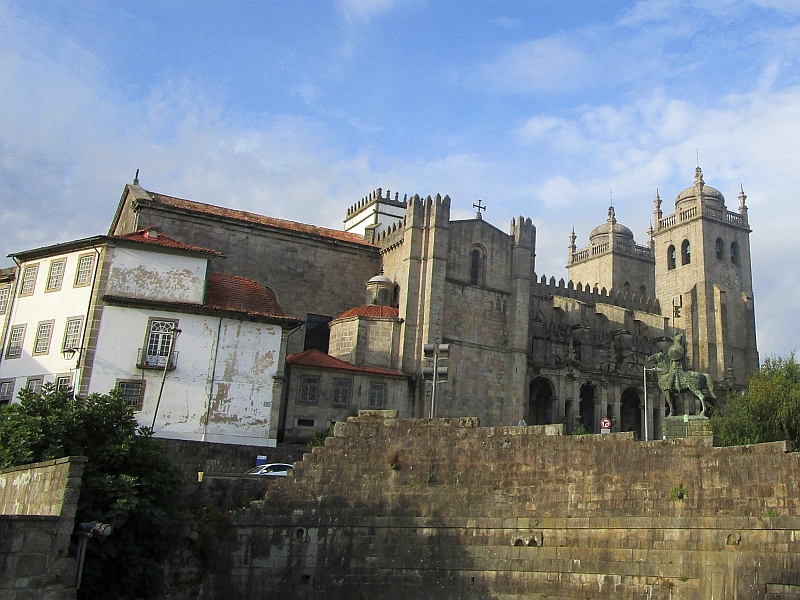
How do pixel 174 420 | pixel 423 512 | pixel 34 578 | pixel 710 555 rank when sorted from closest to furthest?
1. pixel 34 578
2. pixel 710 555
3. pixel 423 512
4. pixel 174 420

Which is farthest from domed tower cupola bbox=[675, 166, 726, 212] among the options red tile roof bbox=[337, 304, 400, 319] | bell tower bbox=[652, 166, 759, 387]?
red tile roof bbox=[337, 304, 400, 319]

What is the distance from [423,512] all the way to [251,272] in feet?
86.5

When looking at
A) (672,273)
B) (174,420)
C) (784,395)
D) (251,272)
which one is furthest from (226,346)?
(672,273)

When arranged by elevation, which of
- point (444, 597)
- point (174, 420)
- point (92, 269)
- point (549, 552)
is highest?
point (92, 269)

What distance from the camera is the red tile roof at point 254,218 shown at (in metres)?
46.0

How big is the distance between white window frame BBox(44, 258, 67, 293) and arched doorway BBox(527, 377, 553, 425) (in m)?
28.8

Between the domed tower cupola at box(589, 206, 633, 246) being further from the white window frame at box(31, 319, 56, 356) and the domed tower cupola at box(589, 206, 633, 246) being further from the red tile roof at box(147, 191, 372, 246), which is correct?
the white window frame at box(31, 319, 56, 356)

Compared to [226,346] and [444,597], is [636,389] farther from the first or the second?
[444,597]

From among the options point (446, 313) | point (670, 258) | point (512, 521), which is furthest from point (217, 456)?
point (670, 258)

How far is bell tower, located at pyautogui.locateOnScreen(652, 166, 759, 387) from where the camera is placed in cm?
6328

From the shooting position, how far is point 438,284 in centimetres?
4553

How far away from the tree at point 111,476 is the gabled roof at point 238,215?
23.0 metres

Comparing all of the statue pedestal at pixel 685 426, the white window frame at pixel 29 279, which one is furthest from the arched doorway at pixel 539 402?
the white window frame at pixel 29 279

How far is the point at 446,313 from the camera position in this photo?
45.6 m
